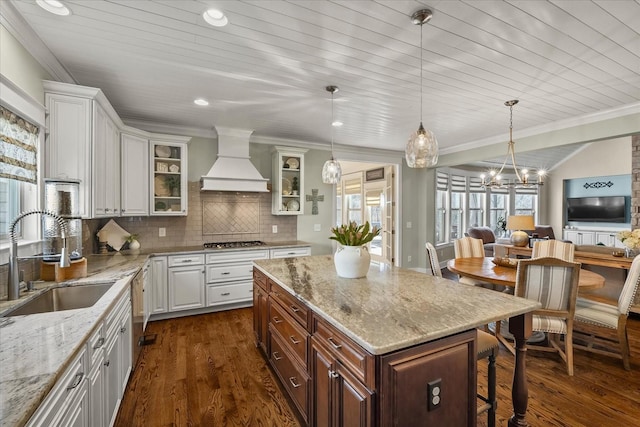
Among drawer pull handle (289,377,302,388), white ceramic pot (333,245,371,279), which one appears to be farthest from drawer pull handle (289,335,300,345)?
white ceramic pot (333,245,371,279)

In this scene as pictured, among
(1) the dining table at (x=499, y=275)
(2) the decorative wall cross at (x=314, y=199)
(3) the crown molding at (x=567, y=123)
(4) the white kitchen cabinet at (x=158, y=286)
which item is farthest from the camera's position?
(2) the decorative wall cross at (x=314, y=199)

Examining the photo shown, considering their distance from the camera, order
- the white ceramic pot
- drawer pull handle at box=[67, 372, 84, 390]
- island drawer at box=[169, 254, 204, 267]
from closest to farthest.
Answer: drawer pull handle at box=[67, 372, 84, 390]
the white ceramic pot
island drawer at box=[169, 254, 204, 267]

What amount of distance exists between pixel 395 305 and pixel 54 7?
264 centimetres

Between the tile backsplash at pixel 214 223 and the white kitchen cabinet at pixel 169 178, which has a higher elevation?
the white kitchen cabinet at pixel 169 178

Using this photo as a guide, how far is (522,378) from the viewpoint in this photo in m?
1.76

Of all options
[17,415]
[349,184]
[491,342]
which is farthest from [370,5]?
[349,184]

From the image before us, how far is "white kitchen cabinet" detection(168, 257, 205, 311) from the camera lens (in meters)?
3.74

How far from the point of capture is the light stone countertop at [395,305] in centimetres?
125

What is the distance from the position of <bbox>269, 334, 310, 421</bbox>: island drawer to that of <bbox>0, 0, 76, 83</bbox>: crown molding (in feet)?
8.83

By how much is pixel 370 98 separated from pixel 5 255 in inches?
126

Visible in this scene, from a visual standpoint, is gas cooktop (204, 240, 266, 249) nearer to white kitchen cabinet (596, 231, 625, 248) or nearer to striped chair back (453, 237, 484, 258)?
striped chair back (453, 237, 484, 258)

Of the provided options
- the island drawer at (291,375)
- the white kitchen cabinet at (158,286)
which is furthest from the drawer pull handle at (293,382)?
the white kitchen cabinet at (158,286)

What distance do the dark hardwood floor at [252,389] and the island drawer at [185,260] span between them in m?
0.93

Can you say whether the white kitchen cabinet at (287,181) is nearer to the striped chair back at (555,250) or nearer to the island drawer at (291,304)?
the island drawer at (291,304)
